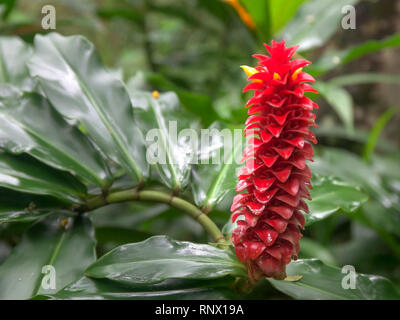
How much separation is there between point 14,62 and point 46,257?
527 mm

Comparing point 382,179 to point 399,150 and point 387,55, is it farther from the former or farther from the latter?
point 387,55

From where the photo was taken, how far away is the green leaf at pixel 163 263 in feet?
1.71

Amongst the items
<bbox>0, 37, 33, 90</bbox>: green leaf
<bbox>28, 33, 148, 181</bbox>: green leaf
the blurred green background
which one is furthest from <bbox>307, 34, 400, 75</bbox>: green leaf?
<bbox>0, 37, 33, 90</bbox>: green leaf

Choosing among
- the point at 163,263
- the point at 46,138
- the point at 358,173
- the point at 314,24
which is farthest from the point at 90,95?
the point at 358,173

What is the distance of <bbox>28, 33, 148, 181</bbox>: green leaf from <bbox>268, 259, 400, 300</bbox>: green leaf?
311mm

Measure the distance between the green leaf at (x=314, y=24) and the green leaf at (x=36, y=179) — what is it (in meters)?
0.83

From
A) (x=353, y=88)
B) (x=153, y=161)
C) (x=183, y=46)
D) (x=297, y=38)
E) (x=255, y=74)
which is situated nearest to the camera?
(x=255, y=74)

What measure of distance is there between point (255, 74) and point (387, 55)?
166cm

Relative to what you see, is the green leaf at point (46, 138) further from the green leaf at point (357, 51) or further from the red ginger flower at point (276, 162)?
the green leaf at point (357, 51)

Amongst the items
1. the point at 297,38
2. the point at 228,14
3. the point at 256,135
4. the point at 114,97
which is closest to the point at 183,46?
the point at 228,14

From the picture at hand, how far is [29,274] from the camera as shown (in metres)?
0.60

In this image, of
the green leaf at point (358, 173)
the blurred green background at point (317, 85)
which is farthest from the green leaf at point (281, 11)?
the green leaf at point (358, 173)

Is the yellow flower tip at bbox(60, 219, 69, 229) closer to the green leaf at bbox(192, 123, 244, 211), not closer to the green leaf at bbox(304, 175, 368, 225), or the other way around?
the green leaf at bbox(192, 123, 244, 211)

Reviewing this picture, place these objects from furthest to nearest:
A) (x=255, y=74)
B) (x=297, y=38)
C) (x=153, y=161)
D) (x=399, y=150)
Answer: (x=399, y=150)
(x=297, y=38)
(x=153, y=161)
(x=255, y=74)
